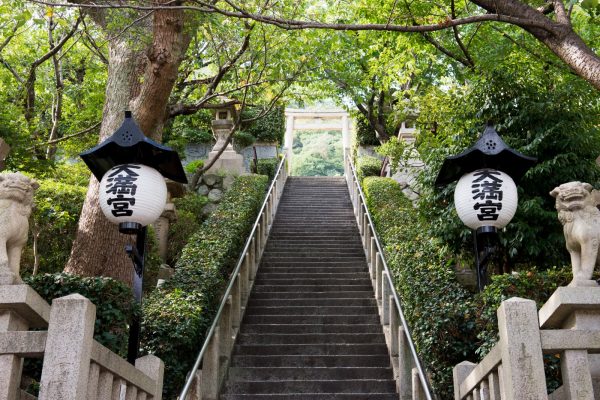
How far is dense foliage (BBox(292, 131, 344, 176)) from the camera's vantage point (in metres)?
34.9

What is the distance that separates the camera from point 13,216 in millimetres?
4086

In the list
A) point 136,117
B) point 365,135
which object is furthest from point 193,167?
point 136,117

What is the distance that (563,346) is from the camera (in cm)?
347

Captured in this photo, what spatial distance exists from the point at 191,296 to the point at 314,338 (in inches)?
78.9

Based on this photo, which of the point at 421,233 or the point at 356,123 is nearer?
the point at 421,233

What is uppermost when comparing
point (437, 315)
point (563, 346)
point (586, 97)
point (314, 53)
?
point (314, 53)

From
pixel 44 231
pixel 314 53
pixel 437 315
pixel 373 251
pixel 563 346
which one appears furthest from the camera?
pixel 314 53

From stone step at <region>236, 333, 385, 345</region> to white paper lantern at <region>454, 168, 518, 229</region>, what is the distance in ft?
13.0

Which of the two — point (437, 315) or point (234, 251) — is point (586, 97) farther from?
point (234, 251)

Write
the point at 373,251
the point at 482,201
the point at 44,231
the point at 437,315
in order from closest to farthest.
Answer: the point at 482,201, the point at 437,315, the point at 44,231, the point at 373,251

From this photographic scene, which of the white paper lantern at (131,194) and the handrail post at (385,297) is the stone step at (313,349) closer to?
the handrail post at (385,297)

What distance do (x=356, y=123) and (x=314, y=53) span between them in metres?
10.2

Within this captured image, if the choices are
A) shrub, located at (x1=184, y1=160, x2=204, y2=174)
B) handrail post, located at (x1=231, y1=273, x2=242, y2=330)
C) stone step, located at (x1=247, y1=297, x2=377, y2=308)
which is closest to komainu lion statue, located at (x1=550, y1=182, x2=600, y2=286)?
handrail post, located at (x1=231, y1=273, x2=242, y2=330)

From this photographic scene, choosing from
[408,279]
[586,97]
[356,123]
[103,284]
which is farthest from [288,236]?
[356,123]
